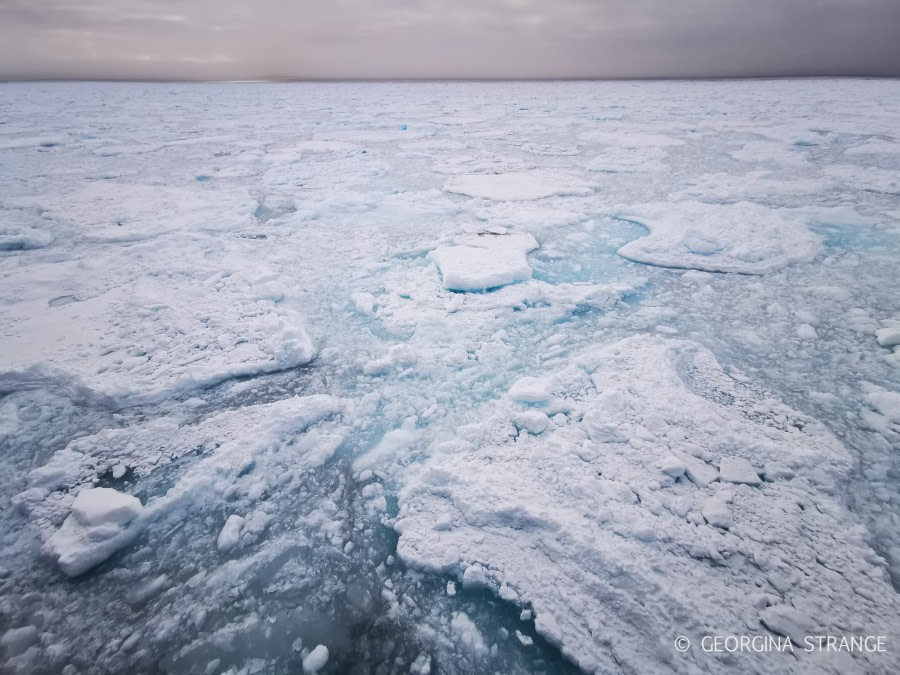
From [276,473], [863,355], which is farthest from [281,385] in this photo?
[863,355]

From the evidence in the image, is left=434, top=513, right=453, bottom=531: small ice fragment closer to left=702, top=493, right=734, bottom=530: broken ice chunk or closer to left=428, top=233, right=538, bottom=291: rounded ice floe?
left=702, top=493, right=734, bottom=530: broken ice chunk

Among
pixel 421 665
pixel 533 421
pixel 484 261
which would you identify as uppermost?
pixel 484 261

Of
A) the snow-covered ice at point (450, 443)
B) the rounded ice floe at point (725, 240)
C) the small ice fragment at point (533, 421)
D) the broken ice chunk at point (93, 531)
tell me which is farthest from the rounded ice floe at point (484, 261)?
the broken ice chunk at point (93, 531)

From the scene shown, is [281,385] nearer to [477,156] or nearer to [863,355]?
[863,355]

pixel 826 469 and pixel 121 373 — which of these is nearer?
pixel 826 469

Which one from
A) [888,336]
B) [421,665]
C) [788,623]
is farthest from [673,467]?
[888,336]

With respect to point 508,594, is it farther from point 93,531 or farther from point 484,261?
point 484,261
